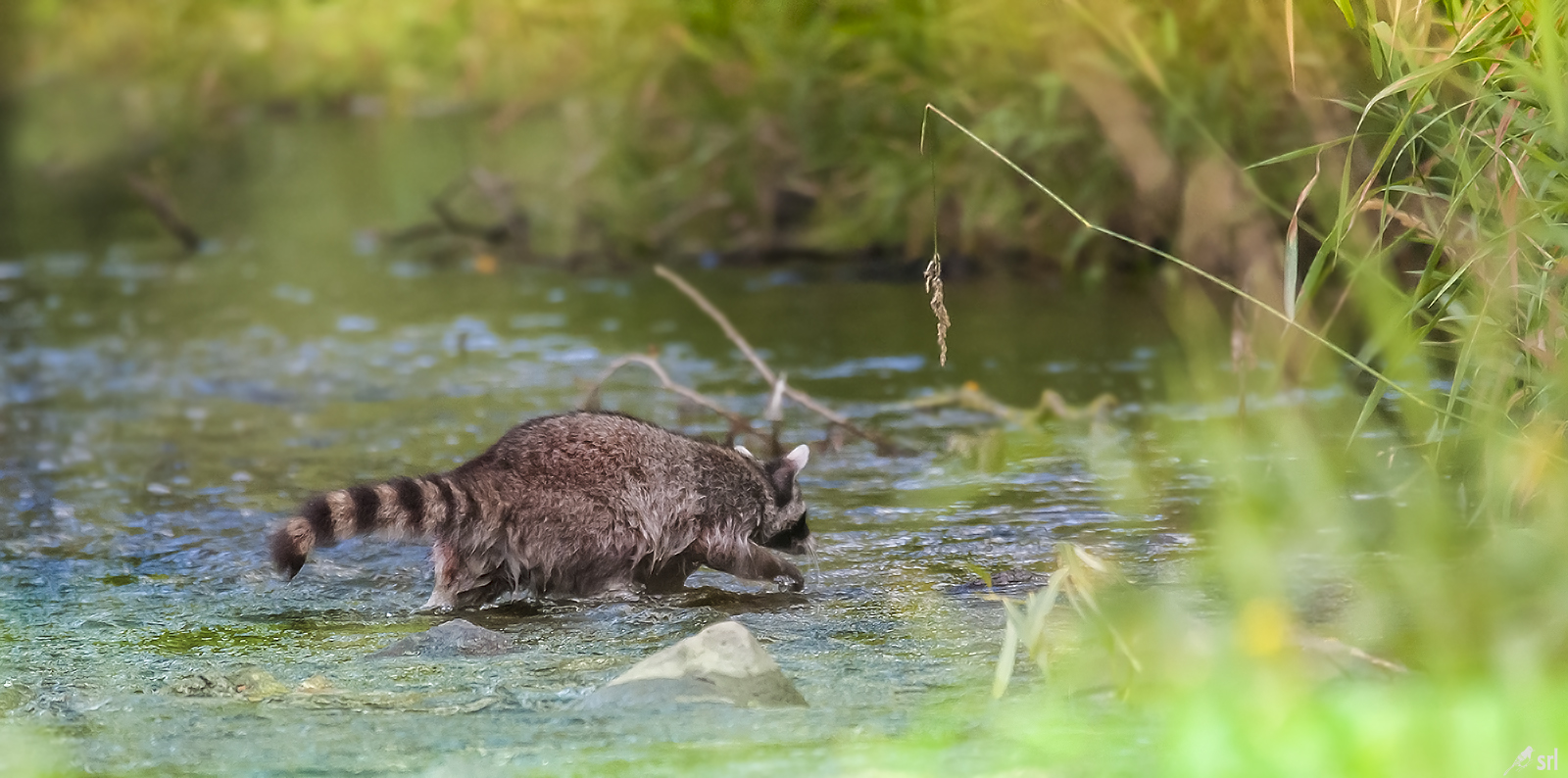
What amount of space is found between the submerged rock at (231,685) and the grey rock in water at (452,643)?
303 millimetres

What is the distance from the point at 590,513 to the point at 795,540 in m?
0.68

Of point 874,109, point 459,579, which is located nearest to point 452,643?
point 459,579

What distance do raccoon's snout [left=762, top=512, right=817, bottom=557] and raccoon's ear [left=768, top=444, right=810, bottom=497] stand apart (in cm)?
11

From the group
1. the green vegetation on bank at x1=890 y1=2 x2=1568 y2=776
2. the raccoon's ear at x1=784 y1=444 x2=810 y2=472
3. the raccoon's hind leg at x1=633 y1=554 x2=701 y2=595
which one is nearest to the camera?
the green vegetation on bank at x1=890 y1=2 x2=1568 y2=776

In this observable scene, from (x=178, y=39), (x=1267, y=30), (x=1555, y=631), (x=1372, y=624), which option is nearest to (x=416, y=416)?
(x=1267, y=30)

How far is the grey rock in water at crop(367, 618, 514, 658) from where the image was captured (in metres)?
4.57

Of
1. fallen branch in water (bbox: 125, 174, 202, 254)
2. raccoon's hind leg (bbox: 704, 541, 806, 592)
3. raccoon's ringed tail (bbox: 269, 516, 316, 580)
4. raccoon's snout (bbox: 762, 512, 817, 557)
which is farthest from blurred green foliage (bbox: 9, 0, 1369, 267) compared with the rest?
raccoon's ringed tail (bbox: 269, 516, 316, 580)

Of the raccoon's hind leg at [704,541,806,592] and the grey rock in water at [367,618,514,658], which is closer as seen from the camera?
the grey rock in water at [367,618,514,658]

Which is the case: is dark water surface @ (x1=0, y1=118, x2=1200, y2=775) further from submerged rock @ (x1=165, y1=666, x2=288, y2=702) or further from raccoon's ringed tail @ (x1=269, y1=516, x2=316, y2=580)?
raccoon's ringed tail @ (x1=269, y1=516, x2=316, y2=580)

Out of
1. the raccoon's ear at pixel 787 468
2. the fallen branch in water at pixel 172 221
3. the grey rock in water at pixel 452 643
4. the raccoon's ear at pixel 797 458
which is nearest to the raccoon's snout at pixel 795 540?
the raccoon's ear at pixel 787 468

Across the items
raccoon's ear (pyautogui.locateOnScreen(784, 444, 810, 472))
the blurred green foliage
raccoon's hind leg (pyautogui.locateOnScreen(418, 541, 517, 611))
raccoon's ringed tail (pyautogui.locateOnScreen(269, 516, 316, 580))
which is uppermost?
the blurred green foliage

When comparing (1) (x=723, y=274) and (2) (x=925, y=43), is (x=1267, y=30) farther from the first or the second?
(1) (x=723, y=274)

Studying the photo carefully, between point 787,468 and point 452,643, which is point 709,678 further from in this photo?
point 787,468

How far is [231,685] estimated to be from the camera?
4.30 m
